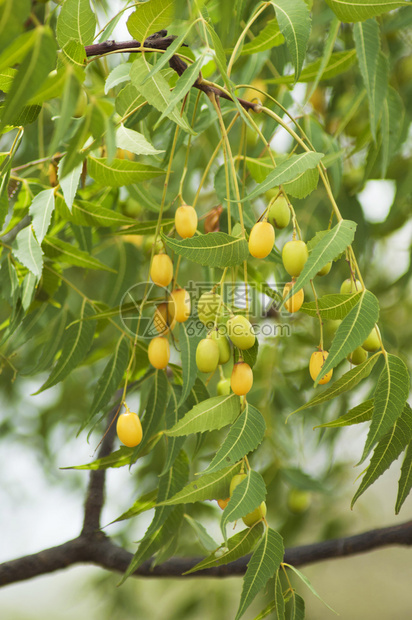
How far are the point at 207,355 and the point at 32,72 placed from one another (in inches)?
10.1

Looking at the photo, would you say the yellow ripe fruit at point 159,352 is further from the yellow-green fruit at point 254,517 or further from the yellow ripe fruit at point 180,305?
the yellow-green fruit at point 254,517

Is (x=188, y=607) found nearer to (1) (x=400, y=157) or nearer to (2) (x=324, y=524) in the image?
(2) (x=324, y=524)

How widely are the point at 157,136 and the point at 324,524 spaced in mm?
851

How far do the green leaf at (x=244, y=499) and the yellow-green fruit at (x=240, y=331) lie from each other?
9 centimetres

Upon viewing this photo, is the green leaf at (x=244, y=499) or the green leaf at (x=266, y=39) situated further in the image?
the green leaf at (x=266, y=39)

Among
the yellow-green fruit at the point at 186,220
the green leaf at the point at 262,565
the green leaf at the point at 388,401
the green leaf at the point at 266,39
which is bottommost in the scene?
the green leaf at the point at 262,565

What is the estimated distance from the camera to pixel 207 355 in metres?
0.48

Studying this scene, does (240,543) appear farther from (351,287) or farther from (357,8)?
(357,8)

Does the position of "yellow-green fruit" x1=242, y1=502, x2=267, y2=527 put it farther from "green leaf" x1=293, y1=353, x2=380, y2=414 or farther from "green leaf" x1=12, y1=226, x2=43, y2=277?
"green leaf" x1=12, y1=226, x2=43, y2=277

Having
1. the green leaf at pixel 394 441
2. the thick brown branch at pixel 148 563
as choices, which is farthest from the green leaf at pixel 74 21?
the thick brown branch at pixel 148 563

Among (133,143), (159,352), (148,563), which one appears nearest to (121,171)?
(133,143)

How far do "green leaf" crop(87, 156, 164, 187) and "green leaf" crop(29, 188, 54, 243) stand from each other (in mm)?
41

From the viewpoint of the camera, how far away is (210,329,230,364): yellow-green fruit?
0.50 meters

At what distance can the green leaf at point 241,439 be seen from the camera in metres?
0.45
